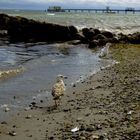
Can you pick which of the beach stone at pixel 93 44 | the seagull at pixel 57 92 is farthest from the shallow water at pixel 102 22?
the seagull at pixel 57 92

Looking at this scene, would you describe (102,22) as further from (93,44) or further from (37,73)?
(37,73)

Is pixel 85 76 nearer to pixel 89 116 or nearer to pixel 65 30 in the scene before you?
pixel 89 116

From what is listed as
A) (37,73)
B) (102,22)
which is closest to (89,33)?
(37,73)

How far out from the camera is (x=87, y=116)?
11289mm

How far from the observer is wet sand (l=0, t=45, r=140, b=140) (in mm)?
9523

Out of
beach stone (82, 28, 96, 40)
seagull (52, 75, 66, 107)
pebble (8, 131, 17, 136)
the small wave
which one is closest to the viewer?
pebble (8, 131, 17, 136)

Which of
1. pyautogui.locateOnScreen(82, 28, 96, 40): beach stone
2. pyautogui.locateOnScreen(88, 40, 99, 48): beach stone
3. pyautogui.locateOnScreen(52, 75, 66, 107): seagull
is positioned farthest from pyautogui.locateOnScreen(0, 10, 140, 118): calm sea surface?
pyautogui.locateOnScreen(82, 28, 96, 40): beach stone

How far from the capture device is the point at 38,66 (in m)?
23.5

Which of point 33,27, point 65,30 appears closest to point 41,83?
point 65,30

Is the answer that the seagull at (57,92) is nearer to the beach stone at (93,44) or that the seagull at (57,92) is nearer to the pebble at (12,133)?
the pebble at (12,133)

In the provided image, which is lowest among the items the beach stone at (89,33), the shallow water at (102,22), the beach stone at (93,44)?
the shallow water at (102,22)

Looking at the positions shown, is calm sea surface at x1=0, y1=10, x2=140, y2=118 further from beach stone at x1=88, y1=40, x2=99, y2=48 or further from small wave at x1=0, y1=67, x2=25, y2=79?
beach stone at x1=88, y1=40, x2=99, y2=48

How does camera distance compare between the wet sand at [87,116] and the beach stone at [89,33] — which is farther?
the beach stone at [89,33]

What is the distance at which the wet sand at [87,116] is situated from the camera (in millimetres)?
9523
